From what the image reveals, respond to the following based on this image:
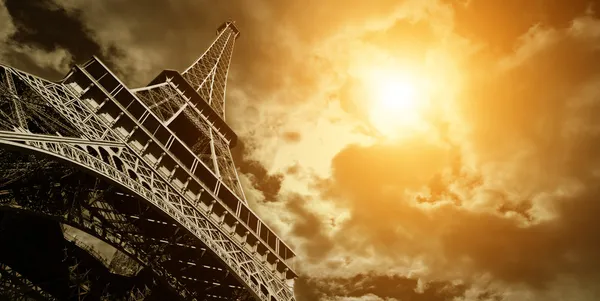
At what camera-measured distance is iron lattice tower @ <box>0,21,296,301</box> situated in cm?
1259

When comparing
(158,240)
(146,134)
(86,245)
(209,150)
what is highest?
(209,150)

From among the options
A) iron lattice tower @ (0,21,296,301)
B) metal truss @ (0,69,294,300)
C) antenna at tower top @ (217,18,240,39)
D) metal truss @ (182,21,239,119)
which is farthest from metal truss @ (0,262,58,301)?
antenna at tower top @ (217,18,240,39)

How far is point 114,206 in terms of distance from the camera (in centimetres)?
1684

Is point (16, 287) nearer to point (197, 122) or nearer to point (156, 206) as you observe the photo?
point (156, 206)

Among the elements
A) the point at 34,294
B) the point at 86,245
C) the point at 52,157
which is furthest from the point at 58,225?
the point at 52,157

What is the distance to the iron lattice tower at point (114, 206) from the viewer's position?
12.6m

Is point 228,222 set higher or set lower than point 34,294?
higher

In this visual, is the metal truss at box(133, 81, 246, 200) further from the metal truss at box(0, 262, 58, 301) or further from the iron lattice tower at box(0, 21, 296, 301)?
the metal truss at box(0, 262, 58, 301)

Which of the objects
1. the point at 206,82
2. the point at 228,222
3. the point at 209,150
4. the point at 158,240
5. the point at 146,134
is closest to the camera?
the point at 158,240

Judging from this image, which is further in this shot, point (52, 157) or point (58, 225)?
point (58, 225)

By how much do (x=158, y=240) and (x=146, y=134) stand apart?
606 centimetres

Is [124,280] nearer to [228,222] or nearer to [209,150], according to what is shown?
[228,222]

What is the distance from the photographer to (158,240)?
16.8 meters

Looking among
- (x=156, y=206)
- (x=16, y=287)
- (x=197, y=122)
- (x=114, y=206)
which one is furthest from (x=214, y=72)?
(x=156, y=206)
